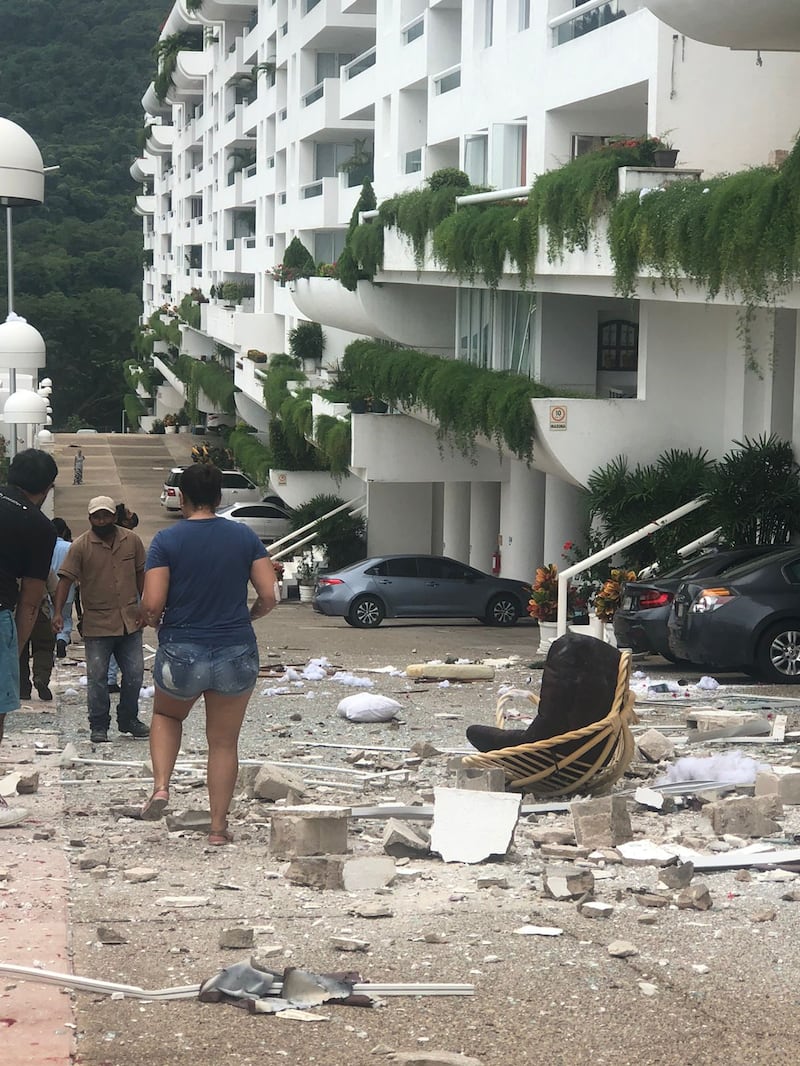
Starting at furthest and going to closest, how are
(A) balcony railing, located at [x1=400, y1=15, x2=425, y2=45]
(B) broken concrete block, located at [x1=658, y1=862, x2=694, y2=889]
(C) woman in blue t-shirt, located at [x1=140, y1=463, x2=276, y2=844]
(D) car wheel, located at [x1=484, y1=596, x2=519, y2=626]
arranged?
1. (A) balcony railing, located at [x1=400, y1=15, x2=425, y2=45]
2. (D) car wheel, located at [x1=484, y1=596, x2=519, y2=626]
3. (C) woman in blue t-shirt, located at [x1=140, y1=463, x2=276, y2=844]
4. (B) broken concrete block, located at [x1=658, y1=862, x2=694, y2=889]

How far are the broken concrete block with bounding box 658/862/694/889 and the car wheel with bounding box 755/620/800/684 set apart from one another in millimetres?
9871

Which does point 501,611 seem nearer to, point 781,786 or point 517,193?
point 517,193

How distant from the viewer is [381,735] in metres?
11.7

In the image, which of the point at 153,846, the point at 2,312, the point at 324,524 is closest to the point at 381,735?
the point at 153,846

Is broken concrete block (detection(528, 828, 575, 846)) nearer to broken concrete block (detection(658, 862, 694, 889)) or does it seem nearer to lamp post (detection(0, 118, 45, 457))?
broken concrete block (detection(658, 862, 694, 889))

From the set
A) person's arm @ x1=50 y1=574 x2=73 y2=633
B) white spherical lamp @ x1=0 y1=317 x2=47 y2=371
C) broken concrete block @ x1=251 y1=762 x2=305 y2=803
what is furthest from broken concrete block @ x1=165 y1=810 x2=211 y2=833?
white spherical lamp @ x1=0 y1=317 x2=47 y2=371

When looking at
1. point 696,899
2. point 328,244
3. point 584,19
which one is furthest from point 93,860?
point 328,244

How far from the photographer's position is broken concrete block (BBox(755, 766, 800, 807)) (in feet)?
27.8

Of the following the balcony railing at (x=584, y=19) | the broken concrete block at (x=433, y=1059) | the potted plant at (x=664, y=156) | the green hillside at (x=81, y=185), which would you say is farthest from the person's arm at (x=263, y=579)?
the green hillside at (x=81, y=185)

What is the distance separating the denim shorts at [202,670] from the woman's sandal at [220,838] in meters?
0.66

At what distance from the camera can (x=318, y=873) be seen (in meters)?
7.05

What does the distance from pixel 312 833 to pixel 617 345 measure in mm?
21323

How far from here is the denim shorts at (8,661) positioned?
26.3ft

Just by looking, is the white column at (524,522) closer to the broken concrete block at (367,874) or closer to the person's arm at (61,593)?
the person's arm at (61,593)
